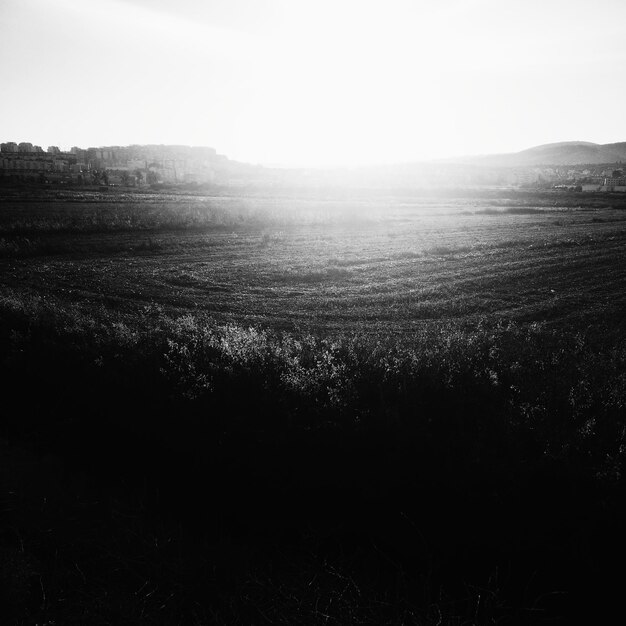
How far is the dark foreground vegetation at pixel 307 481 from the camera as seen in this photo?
5656 mm

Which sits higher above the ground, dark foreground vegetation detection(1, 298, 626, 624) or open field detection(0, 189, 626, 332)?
open field detection(0, 189, 626, 332)

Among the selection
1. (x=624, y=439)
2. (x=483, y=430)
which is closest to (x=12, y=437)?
(x=483, y=430)

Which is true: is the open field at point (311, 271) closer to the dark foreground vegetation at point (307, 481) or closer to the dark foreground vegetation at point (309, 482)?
the dark foreground vegetation at point (307, 481)

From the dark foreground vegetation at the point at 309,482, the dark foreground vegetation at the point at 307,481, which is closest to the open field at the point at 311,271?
the dark foreground vegetation at the point at 307,481

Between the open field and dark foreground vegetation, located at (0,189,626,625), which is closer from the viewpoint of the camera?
dark foreground vegetation, located at (0,189,626,625)

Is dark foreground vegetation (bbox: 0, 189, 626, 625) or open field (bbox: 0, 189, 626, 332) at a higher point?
open field (bbox: 0, 189, 626, 332)

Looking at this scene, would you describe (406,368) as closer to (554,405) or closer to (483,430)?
(483,430)

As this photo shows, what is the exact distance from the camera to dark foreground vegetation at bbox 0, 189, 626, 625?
566 centimetres

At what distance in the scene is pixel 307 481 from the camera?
735 cm

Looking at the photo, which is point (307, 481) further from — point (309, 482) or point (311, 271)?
point (311, 271)

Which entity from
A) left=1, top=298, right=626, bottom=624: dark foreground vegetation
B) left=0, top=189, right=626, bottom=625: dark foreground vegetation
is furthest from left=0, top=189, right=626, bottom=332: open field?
left=1, top=298, right=626, bottom=624: dark foreground vegetation

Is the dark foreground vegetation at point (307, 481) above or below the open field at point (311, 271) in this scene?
below

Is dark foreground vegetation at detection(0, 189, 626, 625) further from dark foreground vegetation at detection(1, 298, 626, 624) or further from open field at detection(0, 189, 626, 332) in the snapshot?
open field at detection(0, 189, 626, 332)

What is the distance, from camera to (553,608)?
5.38 meters
